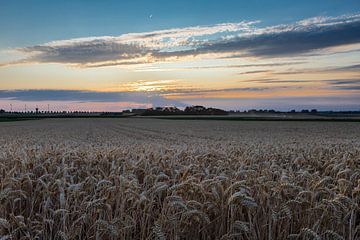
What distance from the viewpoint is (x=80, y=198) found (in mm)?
5465

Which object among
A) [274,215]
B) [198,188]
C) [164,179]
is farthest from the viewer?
[164,179]

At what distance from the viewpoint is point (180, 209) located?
462cm

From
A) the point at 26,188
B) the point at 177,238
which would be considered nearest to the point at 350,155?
the point at 177,238

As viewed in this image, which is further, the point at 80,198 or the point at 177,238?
the point at 80,198

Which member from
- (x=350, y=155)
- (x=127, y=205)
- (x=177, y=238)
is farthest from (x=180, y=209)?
(x=350, y=155)

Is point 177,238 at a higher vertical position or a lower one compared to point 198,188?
lower

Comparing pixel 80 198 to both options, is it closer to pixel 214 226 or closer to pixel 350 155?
pixel 214 226

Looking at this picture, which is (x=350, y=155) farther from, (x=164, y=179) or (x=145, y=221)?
(x=145, y=221)

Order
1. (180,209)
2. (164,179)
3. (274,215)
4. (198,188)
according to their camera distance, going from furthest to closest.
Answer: (164,179) < (198,188) < (180,209) < (274,215)

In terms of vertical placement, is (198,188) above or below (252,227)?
above

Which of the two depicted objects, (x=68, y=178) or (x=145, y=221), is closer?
(x=145, y=221)

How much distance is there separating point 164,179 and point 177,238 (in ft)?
7.27

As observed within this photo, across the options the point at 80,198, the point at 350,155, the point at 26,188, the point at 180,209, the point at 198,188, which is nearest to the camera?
the point at 180,209

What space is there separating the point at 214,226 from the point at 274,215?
89 cm
